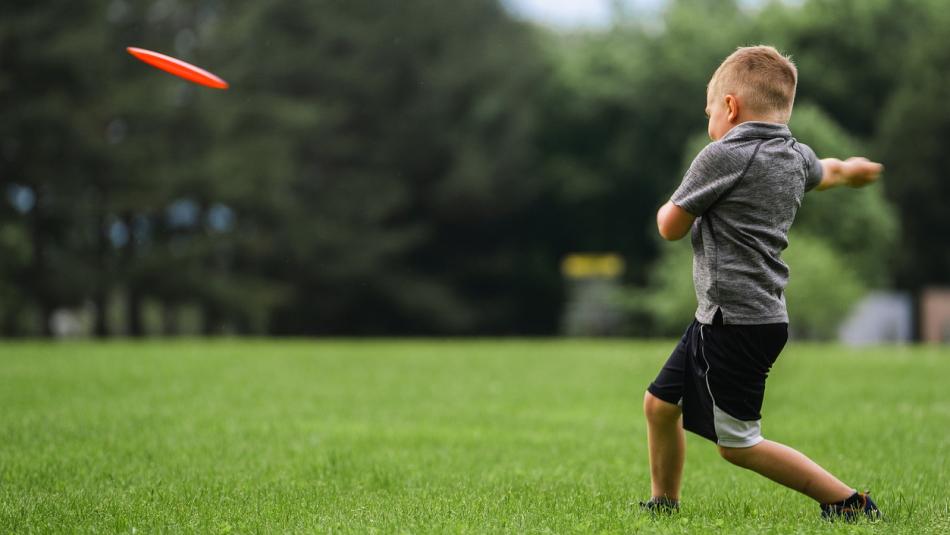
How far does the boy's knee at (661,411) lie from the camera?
4.56 m

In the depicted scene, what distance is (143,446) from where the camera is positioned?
7012mm

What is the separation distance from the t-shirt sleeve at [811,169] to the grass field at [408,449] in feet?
4.70

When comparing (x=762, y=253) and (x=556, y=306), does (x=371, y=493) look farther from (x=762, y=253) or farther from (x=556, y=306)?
(x=556, y=306)

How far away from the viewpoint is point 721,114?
4488 millimetres

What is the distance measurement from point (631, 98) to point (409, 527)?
3922 centimetres

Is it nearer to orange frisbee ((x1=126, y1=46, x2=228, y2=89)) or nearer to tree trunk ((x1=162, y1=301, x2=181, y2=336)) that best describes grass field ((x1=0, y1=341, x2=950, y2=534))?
orange frisbee ((x1=126, y1=46, x2=228, y2=89))

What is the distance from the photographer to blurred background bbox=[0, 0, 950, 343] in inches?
1241

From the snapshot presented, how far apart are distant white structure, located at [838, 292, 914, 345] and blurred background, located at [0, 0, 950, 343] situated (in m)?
0.12

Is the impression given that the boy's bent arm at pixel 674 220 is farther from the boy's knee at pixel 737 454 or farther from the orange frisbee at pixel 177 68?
the orange frisbee at pixel 177 68

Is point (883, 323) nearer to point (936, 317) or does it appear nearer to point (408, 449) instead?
point (936, 317)

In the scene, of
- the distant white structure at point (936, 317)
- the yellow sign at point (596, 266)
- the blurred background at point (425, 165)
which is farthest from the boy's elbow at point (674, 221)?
the distant white structure at point (936, 317)

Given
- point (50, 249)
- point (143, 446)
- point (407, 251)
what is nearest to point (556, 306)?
point (407, 251)

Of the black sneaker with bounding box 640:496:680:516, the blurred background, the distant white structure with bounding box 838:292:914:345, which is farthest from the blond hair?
the distant white structure with bounding box 838:292:914:345

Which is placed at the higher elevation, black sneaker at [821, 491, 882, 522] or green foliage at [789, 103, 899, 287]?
green foliage at [789, 103, 899, 287]
